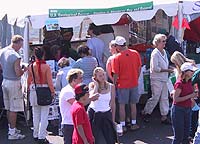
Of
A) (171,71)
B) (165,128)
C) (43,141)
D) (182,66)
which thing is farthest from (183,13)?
(43,141)

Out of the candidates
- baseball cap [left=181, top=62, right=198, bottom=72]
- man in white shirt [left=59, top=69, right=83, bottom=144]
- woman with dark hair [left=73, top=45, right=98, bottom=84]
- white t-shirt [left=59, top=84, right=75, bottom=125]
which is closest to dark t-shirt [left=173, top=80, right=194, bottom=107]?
baseball cap [left=181, top=62, right=198, bottom=72]

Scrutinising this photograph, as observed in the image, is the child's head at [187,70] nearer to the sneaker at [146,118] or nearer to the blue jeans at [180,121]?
the blue jeans at [180,121]

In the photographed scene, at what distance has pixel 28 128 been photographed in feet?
28.3

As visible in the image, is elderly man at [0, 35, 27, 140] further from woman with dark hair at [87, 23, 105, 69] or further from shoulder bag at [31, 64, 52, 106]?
woman with dark hair at [87, 23, 105, 69]

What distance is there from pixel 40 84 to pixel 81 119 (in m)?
2.57

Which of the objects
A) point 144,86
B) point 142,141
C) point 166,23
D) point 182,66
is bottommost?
point 142,141

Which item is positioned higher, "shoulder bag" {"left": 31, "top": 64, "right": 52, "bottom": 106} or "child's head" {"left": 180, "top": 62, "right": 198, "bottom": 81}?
"child's head" {"left": 180, "top": 62, "right": 198, "bottom": 81}

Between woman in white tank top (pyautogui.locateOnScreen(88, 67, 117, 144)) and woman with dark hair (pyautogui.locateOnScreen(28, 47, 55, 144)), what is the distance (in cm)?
138

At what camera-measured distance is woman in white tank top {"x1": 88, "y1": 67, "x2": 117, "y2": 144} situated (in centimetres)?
608

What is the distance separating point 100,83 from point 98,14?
2.71 meters

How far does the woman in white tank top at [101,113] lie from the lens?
20.0 feet

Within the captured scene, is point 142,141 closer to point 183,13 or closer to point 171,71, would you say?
point 171,71

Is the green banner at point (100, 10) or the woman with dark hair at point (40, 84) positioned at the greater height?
the green banner at point (100, 10)

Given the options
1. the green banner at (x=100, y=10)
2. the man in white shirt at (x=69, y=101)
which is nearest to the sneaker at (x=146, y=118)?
the green banner at (x=100, y=10)
